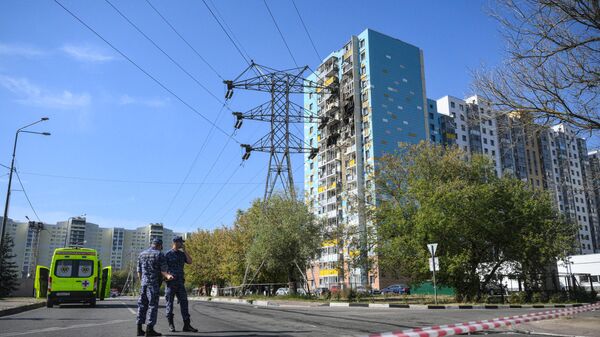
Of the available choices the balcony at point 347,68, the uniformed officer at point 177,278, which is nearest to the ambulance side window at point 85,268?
the uniformed officer at point 177,278

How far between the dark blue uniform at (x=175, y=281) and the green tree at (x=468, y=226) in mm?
19038

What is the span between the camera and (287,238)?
32500 millimetres

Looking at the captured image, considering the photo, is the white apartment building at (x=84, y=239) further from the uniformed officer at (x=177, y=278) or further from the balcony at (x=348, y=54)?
the uniformed officer at (x=177, y=278)

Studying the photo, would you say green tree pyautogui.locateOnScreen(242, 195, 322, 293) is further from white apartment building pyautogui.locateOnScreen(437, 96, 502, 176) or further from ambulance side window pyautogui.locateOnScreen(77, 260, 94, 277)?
white apartment building pyautogui.locateOnScreen(437, 96, 502, 176)

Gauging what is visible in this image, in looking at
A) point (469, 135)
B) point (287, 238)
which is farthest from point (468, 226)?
point (469, 135)

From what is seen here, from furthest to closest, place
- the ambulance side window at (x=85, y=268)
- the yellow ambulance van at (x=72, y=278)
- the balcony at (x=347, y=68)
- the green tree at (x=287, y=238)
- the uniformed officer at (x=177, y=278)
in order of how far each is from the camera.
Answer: the balcony at (x=347, y=68)
the green tree at (x=287, y=238)
the ambulance side window at (x=85, y=268)
the yellow ambulance van at (x=72, y=278)
the uniformed officer at (x=177, y=278)

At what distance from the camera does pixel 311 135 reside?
95250mm

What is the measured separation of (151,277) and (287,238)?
2440cm

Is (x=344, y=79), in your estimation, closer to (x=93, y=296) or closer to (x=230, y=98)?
(x=230, y=98)

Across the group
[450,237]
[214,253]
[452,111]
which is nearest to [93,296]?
[450,237]

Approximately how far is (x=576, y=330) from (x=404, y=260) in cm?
1772

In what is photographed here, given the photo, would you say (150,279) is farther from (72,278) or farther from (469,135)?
(469,135)

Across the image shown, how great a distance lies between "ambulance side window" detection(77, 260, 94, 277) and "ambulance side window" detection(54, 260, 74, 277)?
38cm

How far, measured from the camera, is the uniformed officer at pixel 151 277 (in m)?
8.00
